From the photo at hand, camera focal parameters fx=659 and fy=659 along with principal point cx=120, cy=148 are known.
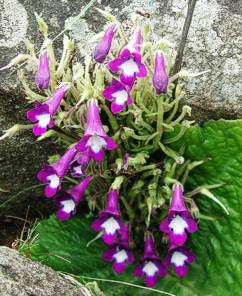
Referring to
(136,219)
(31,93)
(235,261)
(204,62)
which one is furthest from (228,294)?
(31,93)

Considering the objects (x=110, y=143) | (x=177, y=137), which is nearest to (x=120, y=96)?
(x=110, y=143)

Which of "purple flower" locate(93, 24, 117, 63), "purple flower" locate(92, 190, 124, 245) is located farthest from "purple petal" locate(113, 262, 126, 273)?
"purple flower" locate(93, 24, 117, 63)

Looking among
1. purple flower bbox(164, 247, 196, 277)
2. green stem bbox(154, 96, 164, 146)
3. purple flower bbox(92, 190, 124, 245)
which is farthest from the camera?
purple flower bbox(164, 247, 196, 277)

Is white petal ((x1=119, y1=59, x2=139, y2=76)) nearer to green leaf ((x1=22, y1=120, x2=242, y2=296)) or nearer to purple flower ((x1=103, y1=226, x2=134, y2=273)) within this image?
green leaf ((x1=22, y1=120, x2=242, y2=296))

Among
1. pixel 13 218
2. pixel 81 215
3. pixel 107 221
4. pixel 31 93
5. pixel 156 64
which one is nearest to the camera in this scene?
pixel 156 64

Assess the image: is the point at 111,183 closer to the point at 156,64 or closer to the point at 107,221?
the point at 107,221

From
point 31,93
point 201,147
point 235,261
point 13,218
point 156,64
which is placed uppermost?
point 156,64
